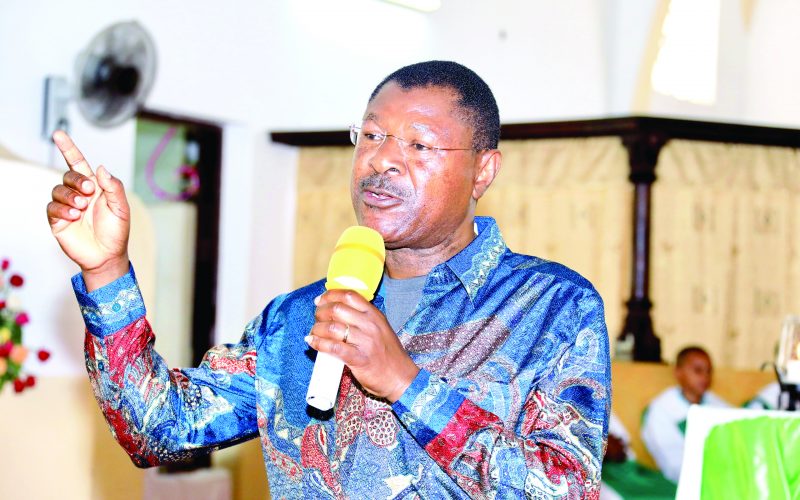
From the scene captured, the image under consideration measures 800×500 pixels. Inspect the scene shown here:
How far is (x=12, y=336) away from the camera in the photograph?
11.9 ft

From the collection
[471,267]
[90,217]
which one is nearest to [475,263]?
[471,267]

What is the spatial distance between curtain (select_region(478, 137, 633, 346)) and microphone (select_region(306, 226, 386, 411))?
19.9 feet

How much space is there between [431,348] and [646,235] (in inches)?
239

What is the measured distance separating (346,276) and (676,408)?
484cm

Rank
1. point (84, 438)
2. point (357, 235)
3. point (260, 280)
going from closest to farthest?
point (357, 235), point (84, 438), point (260, 280)

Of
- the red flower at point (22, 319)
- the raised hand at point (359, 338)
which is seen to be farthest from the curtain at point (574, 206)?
the raised hand at point (359, 338)

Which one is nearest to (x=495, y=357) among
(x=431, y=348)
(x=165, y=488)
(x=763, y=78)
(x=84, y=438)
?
(x=431, y=348)

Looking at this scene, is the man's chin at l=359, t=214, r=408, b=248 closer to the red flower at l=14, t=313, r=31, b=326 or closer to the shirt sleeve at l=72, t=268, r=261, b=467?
the shirt sleeve at l=72, t=268, r=261, b=467

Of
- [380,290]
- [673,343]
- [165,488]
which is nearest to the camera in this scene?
[380,290]

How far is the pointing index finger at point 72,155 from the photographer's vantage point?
1.35 m

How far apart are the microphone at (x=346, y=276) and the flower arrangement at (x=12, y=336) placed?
2483 millimetres

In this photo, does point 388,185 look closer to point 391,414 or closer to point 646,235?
point 391,414

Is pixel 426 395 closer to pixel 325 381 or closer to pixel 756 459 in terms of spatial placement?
pixel 325 381

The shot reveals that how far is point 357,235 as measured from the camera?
1.38 metres
